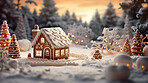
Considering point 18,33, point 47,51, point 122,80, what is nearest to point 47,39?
point 47,51

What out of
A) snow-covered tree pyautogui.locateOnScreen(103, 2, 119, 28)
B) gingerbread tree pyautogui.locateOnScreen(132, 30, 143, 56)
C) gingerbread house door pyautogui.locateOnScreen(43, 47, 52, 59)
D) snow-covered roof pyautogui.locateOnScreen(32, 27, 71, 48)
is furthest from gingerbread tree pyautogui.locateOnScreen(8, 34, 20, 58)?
snow-covered tree pyautogui.locateOnScreen(103, 2, 119, 28)

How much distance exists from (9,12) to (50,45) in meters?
20.4

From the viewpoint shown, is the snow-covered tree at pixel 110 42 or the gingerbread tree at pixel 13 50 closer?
the gingerbread tree at pixel 13 50

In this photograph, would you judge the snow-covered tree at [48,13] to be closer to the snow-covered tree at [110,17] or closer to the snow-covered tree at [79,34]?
the snow-covered tree at [79,34]

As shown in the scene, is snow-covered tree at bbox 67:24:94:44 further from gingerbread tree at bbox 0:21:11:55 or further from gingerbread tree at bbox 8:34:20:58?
gingerbread tree at bbox 8:34:20:58

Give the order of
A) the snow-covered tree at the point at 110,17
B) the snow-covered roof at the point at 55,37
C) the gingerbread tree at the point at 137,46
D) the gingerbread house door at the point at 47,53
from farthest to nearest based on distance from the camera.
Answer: the snow-covered tree at the point at 110,17 → the gingerbread tree at the point at 137,46 → the gingerbread house door at the point at 47,53 → the snow-covered roof at the point at 55,37

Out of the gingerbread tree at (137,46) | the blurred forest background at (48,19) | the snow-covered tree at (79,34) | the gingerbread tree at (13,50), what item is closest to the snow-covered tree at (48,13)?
the blurred forest background at (48,19)

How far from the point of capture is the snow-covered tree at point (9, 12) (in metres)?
31.4

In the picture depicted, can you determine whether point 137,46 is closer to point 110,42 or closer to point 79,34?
point 110,42

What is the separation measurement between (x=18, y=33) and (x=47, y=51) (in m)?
15.3

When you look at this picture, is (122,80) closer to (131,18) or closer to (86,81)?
(86,81)

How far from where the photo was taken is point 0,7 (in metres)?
31.8

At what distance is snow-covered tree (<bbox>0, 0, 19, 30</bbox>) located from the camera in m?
31.4

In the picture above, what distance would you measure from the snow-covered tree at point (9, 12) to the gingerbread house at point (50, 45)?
17.9 m
